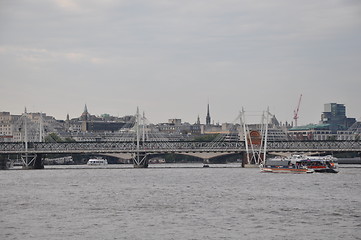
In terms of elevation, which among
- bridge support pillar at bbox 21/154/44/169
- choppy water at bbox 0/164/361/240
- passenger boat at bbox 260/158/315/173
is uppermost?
bridge support pillar at bbox 21/154/44/169

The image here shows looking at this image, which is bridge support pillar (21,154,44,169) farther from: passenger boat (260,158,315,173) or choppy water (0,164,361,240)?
choppy water (0,164,361,240)

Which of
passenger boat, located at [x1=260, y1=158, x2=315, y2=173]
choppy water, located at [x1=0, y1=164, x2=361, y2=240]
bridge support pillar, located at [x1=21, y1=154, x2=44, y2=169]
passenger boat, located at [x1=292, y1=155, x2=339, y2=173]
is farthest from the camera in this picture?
bridge support pillar, located at [x1=21, y1=154, x2=44, y2=169]

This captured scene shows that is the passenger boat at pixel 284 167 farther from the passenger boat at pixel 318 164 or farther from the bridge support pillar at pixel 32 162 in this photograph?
the bridge support pillar at pixel 32 162

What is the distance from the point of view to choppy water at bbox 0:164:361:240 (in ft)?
178

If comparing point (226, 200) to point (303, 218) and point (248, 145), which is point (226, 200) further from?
point (248, 145)

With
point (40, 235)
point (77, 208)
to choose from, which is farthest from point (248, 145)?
point (40, 235)

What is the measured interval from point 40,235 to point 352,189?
46430 mm

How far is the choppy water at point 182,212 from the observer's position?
178ft

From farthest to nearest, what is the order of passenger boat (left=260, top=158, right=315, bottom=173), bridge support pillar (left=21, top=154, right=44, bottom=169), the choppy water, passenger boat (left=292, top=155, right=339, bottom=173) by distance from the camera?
1. bridge support pillar (left=21, top=154, right=44, bottom=169)
2. passenger boat (left=292, top=155, right=339, bottom=173)
3. passenger boat (left=260, top=158, right=315, bottom=173)
4. the choppy water

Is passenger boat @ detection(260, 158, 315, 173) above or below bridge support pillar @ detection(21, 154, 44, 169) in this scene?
below

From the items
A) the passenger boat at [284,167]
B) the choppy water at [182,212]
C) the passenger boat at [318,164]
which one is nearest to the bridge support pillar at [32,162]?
the passenger boat at [284,167]

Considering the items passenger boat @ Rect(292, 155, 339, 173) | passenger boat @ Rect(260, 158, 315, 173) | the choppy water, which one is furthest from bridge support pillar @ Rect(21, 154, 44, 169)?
the choppy water

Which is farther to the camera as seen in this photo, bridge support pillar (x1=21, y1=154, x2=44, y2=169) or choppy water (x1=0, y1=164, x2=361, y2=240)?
bridge support pillar (x1=21, y1=154, x2=44, y2=169)

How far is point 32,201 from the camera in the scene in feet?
252
